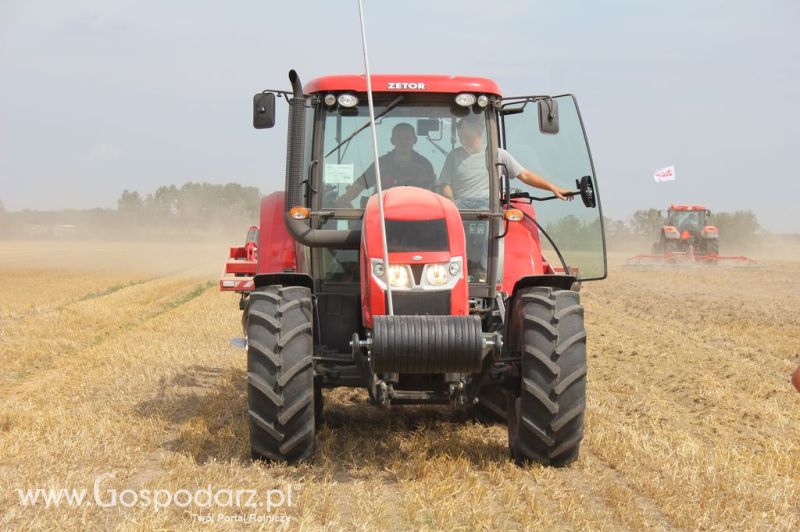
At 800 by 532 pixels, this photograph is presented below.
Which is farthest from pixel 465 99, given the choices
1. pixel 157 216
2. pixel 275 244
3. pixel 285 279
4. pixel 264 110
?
pixel 157 216

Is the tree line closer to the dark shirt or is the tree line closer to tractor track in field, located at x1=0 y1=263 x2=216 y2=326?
tractor track in field, located at x1=0 y1=263 x2=216 y2=326

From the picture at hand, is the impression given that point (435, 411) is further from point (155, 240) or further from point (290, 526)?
point (155, 240)

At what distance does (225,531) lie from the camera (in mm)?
4027

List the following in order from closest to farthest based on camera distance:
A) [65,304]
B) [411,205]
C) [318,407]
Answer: [411,205]
[318,407]
[65,304]

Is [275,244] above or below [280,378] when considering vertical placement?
above

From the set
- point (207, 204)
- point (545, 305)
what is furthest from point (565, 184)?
point (207, 204)

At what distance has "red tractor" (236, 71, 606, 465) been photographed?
500 centimetres

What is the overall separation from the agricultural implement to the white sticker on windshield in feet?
74.6

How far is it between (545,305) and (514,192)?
4.94 ft

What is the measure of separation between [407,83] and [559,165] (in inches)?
50.1

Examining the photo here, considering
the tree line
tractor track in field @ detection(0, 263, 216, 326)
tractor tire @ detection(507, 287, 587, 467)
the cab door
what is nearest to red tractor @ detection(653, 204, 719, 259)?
tractor track in field @ detection(0, 263, 216, 326)

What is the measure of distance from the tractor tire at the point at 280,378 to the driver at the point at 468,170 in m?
1.33

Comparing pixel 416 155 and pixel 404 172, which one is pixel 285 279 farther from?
pixel 416 155

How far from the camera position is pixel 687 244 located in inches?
1149
